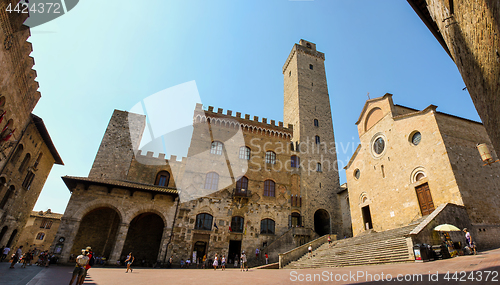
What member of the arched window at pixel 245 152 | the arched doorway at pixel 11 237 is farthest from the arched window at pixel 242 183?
the arched doorway at pixel 11 237

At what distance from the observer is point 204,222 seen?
19.6 meters

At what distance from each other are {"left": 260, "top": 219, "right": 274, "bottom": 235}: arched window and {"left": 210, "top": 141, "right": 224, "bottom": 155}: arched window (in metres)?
7.74

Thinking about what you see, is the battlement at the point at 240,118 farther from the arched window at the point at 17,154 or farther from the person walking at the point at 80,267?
the person walking at the point at 80,267

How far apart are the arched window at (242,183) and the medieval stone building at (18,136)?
15.5 meters

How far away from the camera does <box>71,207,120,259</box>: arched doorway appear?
18.5m

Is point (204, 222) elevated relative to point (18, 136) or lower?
lower

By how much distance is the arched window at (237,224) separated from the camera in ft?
66.0

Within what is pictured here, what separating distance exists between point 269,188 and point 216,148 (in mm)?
6562

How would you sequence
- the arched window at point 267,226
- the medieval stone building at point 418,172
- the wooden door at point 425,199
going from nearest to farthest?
the medieval stone building at point 418,172
the wooden door at point 425,199
the arched window at point 267,226

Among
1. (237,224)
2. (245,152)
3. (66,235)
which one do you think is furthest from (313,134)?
(66,235)

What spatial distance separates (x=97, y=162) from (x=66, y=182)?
534cm

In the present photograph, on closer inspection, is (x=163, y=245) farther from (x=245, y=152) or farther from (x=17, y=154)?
(x=17, y=154)

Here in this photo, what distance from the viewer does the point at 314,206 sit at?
78.5ft

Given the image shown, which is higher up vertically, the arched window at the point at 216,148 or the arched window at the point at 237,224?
the arched window at the point at 216,148
